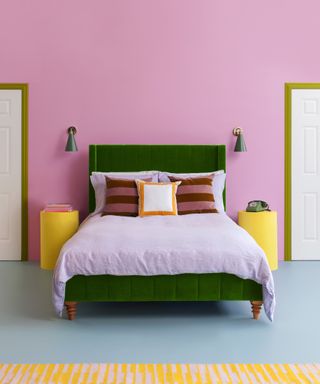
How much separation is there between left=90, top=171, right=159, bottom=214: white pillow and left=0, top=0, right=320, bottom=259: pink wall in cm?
33

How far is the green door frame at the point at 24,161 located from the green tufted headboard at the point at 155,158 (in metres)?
0.76

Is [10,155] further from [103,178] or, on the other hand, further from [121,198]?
[121,198]

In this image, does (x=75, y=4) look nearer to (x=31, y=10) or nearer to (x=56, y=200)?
(x=31, y=10)

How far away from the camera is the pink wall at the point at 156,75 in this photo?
590cm

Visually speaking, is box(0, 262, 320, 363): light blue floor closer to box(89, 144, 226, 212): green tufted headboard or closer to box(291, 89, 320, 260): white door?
box(291, 89, 320, 260): white door

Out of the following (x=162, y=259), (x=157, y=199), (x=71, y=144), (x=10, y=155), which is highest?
(x=71, y=144)

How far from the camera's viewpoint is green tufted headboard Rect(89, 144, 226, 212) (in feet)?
19.2

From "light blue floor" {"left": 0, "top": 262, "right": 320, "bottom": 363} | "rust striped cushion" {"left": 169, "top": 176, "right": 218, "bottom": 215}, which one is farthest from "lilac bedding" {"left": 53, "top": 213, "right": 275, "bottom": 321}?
"rust striped cushion" {"left": 169, "top": 176, "right": 218, "bottom": 215}

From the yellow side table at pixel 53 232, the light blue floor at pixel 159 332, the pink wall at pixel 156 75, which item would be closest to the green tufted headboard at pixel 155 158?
the pink wall at pixel 156 75

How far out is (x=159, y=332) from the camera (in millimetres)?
3453

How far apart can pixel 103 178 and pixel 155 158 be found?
638 millimetres

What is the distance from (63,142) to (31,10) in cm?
152

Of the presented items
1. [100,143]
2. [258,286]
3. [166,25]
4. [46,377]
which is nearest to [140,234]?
[258,286]

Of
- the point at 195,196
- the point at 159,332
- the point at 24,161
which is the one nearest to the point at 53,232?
the point at 24,161
